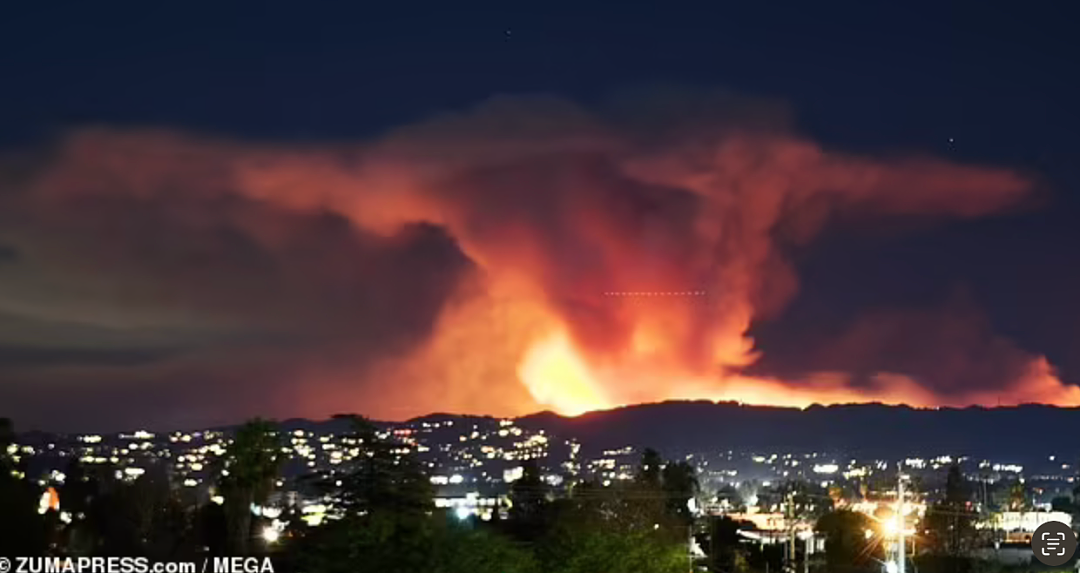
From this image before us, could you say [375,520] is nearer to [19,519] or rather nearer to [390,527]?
[390,527]

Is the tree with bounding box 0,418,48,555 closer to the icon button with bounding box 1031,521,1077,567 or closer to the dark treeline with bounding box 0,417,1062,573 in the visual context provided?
the dark treeline with bounding box 0,417,1062,573

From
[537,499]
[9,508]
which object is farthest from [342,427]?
[537,499]

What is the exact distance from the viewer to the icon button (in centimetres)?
2971

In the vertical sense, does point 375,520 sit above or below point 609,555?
above

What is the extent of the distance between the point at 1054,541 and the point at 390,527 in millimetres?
17606

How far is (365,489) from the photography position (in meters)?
21.1

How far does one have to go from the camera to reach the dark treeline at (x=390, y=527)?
20.6 m

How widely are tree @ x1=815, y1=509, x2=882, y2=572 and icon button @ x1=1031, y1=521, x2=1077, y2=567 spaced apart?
26.6m

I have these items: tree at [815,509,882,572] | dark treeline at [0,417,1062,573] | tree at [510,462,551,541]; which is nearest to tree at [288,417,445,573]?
dark treeline at [0,417,1062,573]

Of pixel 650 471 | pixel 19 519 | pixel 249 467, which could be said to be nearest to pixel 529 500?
pixel 650 471

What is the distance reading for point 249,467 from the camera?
113ft

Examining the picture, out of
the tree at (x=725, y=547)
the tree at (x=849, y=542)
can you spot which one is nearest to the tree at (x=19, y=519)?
the tree at (x=725, y=547)

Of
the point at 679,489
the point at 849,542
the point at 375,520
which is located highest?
the point at 679,489

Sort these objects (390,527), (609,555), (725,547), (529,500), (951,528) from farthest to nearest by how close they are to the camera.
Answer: (725,547) → (951,528) → (529,500) → (609,555) → (390,527)
